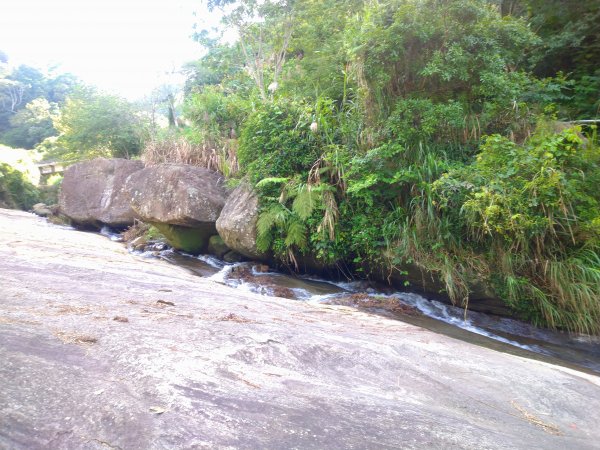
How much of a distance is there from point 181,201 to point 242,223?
6.57ft

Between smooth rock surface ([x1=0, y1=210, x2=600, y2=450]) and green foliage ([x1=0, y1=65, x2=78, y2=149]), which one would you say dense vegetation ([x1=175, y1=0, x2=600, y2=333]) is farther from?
green foliage ([x1=0, y1=65, x2=78, y2=149])

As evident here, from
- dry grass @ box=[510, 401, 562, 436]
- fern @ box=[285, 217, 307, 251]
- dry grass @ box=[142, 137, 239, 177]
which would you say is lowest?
dry grass @ box=[510, 401, 562, 436]

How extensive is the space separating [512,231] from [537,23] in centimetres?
578

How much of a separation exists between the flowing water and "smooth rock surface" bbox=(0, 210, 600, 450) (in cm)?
120

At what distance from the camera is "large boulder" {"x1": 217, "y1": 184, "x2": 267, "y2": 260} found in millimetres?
8211

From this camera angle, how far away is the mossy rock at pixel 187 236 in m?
10.1

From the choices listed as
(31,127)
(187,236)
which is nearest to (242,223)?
(187,236)

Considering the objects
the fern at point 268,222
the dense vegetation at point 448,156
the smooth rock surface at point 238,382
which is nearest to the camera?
the smooth rock surface at point 238,382

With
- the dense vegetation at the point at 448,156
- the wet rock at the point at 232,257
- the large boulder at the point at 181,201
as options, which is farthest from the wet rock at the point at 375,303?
the large boulder at the point at 181,201

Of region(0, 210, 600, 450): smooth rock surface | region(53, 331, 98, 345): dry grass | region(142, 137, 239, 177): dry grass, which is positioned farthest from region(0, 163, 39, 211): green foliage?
region(53, 331, 98, 345): dry grass

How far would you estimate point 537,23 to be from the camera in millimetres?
9070

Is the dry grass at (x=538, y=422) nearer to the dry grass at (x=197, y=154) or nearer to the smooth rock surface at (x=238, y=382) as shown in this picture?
the smooth rock surface at (x=238, y=382)

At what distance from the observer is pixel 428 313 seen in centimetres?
652

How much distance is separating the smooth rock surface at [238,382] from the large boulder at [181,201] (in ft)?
16.0
